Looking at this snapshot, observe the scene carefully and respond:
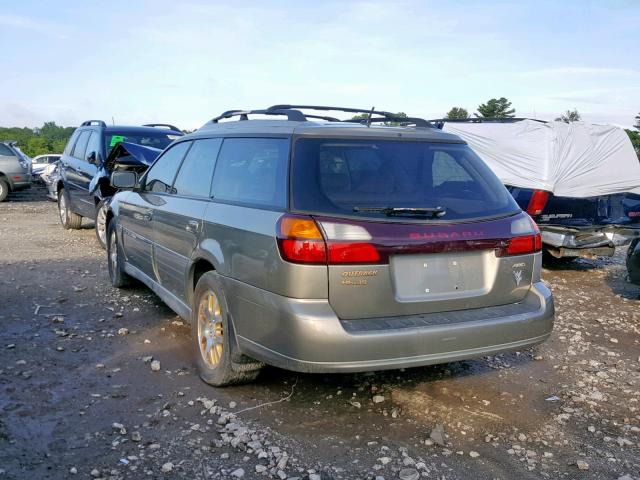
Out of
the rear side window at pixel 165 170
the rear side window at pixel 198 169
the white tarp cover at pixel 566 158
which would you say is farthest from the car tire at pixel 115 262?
the white tarp cover at pixel 566 158

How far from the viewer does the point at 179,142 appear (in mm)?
5242

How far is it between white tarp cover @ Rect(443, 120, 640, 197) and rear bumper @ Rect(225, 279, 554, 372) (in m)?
4.70

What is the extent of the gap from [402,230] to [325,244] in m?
0.44

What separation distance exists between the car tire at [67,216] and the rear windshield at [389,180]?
888 cm

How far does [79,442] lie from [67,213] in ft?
29.1

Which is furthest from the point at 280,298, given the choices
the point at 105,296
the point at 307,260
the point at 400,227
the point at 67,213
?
the point at 67,213

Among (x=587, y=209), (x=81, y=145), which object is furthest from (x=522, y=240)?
(x=81, y=145)

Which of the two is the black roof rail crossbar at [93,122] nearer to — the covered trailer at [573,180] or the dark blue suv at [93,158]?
the dark blue suv at [93,158]

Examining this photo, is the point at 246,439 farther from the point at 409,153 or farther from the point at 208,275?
Result: the point at 409,153

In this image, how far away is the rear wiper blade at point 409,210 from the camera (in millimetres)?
3381

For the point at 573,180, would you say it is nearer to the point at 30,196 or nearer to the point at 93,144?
the point at 93,144

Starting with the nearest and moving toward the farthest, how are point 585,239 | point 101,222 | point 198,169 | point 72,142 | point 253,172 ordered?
point 253,172, point 198,169, point 585,239, point 101,222, point 72,142

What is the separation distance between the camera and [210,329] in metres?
4.14

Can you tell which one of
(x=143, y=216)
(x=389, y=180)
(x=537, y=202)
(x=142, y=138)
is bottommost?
(x=537, y=202)
